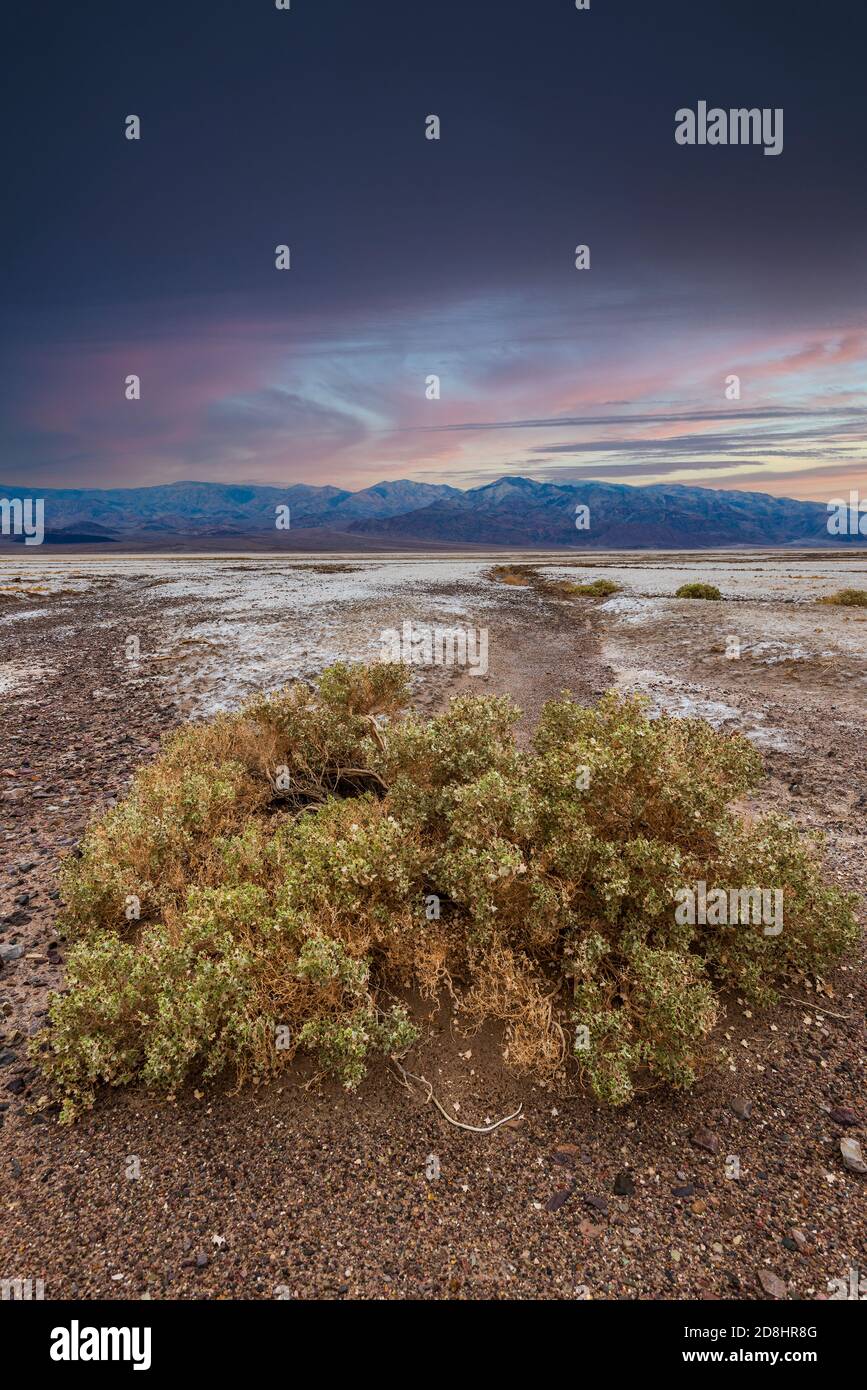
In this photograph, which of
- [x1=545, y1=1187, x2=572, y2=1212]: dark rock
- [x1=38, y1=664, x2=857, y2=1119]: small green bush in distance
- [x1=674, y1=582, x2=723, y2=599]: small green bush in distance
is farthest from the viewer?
[x1=674, y1=582, x2=723, y2=599]: small green bush in distance

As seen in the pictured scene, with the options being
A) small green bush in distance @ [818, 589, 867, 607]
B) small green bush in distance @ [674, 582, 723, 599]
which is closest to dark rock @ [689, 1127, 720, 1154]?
small green bush in distance @ [818, 589, 867, 607]

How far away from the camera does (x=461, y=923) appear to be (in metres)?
6.59

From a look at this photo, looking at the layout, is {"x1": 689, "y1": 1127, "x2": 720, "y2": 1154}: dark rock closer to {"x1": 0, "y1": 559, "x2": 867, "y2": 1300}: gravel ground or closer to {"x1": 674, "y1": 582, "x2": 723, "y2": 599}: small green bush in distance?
{"x1": 0, "y1": 559, "x2": 867, "y2": 1300}: gravel ground

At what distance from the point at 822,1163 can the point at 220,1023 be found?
15.9 feet

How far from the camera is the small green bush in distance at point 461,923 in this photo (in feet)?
16.8

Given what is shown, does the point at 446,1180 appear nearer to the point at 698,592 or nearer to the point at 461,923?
the point at 461,923

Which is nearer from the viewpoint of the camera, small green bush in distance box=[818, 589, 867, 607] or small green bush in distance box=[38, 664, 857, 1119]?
small green bush in distance box=[38, 664, 857, 1119]

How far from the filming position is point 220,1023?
17.6ft

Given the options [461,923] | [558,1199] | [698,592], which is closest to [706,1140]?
[558,1199]

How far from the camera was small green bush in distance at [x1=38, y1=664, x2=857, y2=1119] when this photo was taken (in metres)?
5.11

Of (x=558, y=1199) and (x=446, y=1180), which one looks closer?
(x=558, y=1199)

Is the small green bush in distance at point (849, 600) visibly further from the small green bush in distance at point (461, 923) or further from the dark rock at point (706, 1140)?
the dark rock at point (706, 1140)
